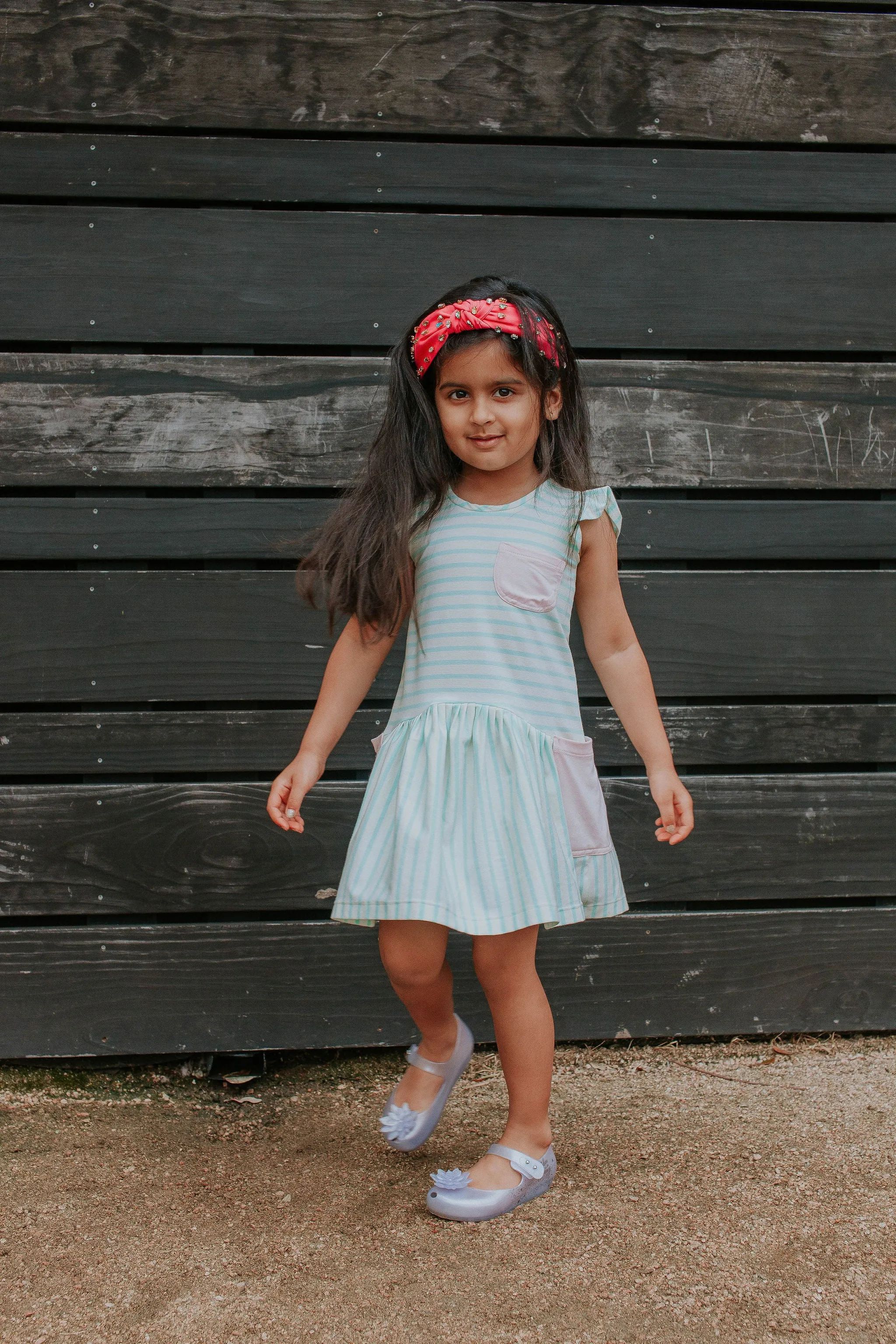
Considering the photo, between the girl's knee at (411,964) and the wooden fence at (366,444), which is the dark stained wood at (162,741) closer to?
the wooden fence at (366,444)

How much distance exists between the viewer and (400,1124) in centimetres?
205

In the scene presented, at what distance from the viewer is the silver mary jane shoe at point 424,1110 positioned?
6.74 ft

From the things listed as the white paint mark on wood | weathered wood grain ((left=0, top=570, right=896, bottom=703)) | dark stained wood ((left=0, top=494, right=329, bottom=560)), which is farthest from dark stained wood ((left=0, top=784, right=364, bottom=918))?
the white paint mark on wood

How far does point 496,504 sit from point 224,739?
91 centimetres

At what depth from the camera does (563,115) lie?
2512 millimetres

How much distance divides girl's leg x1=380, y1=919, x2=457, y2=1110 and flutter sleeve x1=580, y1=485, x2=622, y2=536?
760 millimetres

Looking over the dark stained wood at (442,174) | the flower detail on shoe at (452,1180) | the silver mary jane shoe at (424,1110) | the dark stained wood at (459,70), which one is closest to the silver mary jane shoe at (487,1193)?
the flower detail on shoe at (452,1180)

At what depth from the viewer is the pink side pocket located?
1.96 meters

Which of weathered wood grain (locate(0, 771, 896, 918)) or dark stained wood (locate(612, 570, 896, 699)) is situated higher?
Answer: dark stained wood (locate(612, 570, 896, 699))

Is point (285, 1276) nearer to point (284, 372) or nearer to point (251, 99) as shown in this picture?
point (284, 372)

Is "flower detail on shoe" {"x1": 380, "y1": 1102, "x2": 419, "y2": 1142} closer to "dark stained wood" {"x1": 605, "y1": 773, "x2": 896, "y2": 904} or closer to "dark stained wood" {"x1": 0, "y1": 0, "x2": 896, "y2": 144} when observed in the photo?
"dark stained wood" {"x1": 605, "y1": 773, "x2": 896, "y2": 904}

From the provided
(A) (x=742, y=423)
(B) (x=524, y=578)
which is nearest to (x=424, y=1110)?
(B) (x=524, y=578)

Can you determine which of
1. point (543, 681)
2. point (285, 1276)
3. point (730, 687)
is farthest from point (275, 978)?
point (730, 687)

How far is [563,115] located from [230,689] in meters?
1.48
